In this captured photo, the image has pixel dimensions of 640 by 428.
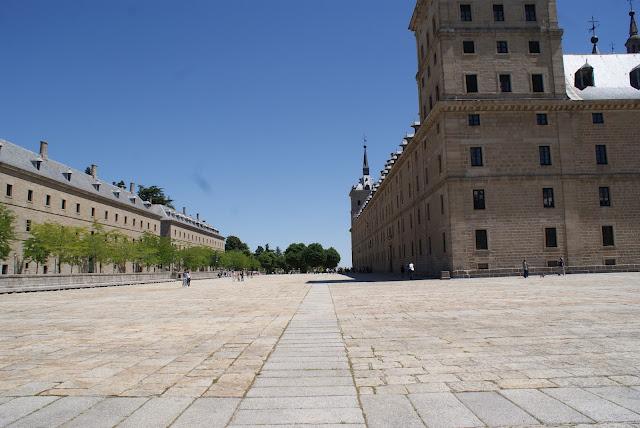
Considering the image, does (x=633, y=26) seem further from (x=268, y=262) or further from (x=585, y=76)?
(x=268, y=262)

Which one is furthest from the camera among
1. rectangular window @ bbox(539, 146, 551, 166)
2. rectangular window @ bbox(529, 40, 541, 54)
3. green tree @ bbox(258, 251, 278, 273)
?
green tree @ bbox(258, 251, 278, 273)

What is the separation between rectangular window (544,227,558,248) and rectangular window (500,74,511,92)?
479 inches

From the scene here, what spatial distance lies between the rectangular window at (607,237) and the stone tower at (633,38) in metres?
27.2

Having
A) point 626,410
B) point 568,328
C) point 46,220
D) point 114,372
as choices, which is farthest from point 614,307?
point 46,220

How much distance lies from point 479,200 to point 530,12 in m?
17.1

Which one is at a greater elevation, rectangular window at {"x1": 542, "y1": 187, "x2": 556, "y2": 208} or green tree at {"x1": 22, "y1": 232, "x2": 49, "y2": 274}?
rectangular window at {"x1": 542, "y1": 187, "x2": 556, "y2": 208}

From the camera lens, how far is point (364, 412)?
425 centimetres

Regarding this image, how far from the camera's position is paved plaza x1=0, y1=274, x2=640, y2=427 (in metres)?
4.18

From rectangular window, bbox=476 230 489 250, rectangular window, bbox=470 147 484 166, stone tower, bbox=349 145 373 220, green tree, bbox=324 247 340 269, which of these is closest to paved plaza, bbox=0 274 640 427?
rectangular window, bbox=476 230 489 250

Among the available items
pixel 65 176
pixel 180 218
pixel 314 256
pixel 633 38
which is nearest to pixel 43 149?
pixel 65 176

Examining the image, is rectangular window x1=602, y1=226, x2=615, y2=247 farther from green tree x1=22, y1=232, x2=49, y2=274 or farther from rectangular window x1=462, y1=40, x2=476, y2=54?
green tree x1=22, y1=232, x2=49, y2=274

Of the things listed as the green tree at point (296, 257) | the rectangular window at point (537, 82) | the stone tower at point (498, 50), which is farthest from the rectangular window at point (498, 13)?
the green tree at point (296, 257)

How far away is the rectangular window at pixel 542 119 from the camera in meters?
38.5

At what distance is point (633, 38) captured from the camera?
52.8 meters
